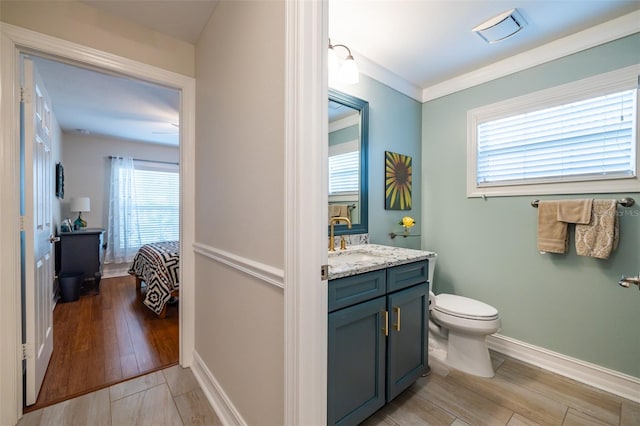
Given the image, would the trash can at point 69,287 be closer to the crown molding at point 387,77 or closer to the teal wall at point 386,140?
the teal wall at point 386,140

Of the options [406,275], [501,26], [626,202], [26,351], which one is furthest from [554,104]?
[26,351]

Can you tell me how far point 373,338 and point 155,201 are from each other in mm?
5153

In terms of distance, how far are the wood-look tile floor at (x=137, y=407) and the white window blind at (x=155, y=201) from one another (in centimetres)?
389

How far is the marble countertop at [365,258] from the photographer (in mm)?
1293

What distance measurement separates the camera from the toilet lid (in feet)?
6.09

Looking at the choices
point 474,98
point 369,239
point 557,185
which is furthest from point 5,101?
point 557,185

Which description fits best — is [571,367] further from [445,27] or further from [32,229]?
[32,229]

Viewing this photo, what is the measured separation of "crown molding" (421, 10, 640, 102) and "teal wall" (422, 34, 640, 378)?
0.15 feet

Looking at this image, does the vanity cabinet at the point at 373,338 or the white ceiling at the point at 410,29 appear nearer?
the vanity cabinet at the point at 373,338

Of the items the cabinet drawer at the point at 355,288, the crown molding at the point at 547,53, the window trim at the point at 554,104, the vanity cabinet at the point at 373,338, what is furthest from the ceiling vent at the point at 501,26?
the cabinet drawer at the point at 355,288

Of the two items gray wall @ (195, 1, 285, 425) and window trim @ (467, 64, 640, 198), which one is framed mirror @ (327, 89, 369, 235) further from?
window trim @ (467, 64, 640, 198)

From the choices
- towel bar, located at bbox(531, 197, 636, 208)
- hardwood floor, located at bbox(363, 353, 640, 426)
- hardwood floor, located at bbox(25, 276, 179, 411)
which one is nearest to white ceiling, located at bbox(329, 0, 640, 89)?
towel bar, located at bbox(531, 197, 636, 208)

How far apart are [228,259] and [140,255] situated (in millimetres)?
2914

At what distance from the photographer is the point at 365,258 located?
6.15 ft
